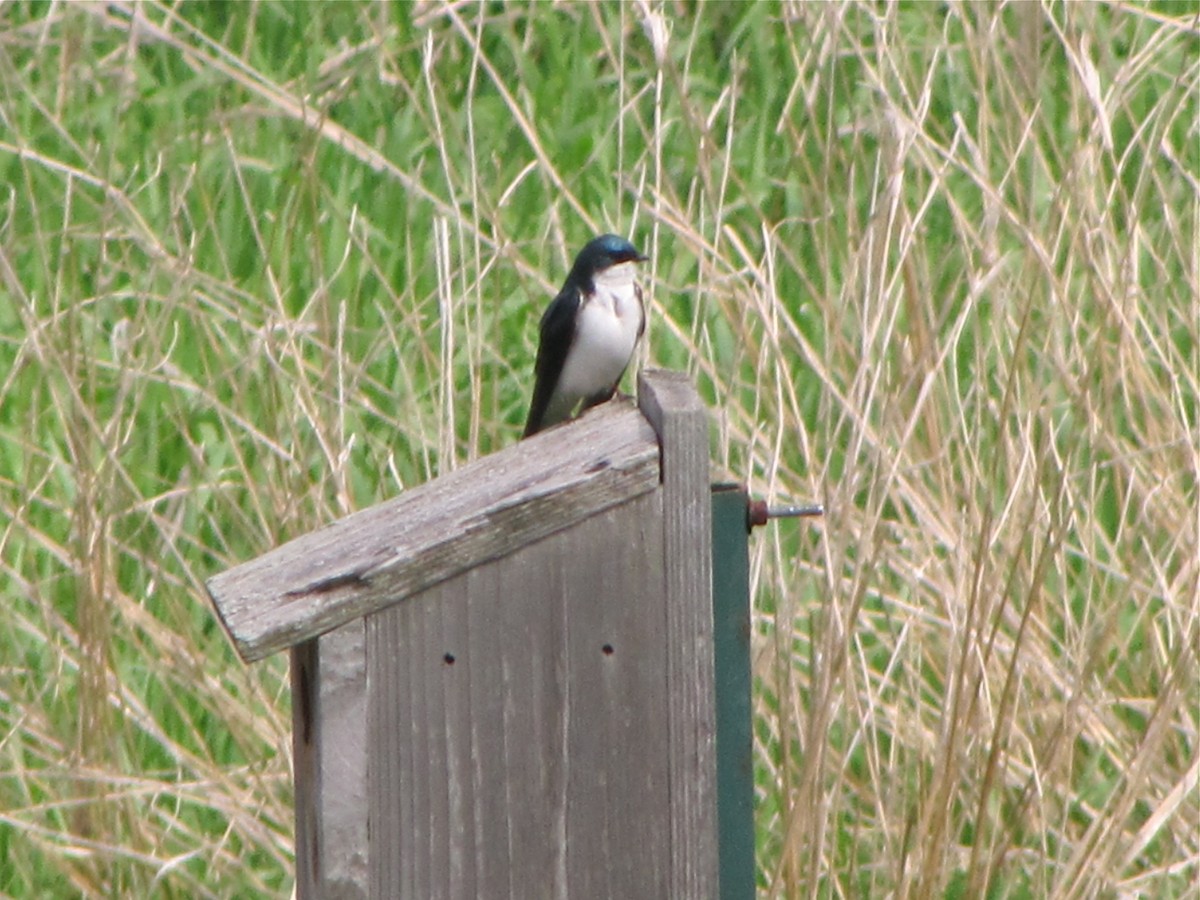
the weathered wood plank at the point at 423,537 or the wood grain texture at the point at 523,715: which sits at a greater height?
the weathered wood plank at the point at 423,537

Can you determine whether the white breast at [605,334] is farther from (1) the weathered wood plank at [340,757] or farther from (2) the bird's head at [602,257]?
(1) the weathered wood plank at [340,757]

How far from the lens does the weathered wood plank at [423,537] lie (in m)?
1.26

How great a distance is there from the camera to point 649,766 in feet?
4.34

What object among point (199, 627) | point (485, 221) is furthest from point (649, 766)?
point (485, 221)

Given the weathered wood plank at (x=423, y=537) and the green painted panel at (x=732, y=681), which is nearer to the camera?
the weathered wood plank at (x=423, y=537)

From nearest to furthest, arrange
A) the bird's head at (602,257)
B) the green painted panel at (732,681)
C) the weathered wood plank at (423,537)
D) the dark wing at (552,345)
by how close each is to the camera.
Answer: the weathered wood plank at (423,537) → the green painted panel at (732,681) → the bird's head at (602,257) → the dark wing at (552,345)

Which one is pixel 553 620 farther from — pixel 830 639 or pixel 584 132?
pixel 584 132

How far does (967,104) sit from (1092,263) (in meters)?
2.04

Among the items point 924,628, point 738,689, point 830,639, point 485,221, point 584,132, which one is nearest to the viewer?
point 738,689

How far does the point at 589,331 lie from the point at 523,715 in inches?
59.7

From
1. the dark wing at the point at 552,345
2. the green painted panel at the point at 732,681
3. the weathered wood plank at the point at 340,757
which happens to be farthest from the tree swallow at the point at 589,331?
the weathered wood plank at the point at 340,757

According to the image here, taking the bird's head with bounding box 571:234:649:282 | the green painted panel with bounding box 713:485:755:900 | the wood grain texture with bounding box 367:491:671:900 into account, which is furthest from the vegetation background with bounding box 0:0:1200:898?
the wood grain texture with bounding box 367:491:671:900

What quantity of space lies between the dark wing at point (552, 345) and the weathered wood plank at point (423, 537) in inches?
54.6

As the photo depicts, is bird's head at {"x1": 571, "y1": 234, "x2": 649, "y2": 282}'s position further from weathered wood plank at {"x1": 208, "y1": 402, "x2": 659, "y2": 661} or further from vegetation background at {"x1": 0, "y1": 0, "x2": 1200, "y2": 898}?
weathered wood plank at {"x1": 208, "y1": 402, "x2": 659, "y2": 661}
